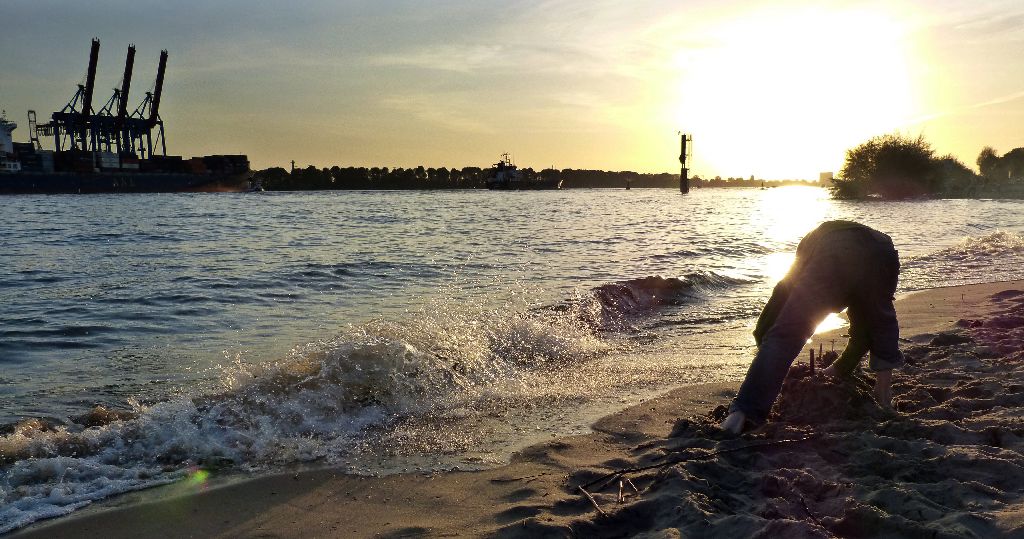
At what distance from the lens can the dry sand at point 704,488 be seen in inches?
104

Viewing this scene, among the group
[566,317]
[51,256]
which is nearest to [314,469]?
[566,317]

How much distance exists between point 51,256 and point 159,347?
12.0m

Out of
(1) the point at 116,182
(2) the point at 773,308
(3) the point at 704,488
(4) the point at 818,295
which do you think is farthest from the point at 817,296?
(1) the point at 116,182

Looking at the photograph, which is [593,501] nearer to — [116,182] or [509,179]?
[116,182]

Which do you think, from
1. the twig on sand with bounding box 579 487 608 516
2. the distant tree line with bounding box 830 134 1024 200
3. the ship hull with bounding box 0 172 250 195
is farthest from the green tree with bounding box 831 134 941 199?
the ship hull with bounding box 0 172 250 195

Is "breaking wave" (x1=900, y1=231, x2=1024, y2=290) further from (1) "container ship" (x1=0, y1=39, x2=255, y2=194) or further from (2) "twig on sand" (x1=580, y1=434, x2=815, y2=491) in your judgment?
(1) "container ship" (x1=0, y1=39, x2=255, y2=194)

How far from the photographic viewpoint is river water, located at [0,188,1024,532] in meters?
4.07

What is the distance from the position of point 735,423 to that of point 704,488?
0.86 meters

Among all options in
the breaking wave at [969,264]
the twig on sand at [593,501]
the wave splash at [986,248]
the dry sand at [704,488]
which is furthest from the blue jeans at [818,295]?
the wave splash at [986,248]

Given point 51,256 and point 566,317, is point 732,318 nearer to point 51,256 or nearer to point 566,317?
point 566,317

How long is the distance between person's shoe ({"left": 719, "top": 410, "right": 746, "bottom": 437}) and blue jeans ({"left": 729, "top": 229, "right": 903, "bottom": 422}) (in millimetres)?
33

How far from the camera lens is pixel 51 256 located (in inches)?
651

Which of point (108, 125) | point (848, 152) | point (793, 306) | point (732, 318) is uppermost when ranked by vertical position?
point (108, 125)

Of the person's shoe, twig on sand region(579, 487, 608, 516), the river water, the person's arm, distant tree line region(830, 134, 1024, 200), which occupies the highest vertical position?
distant tree line region(830, 134, 1024, 200)
